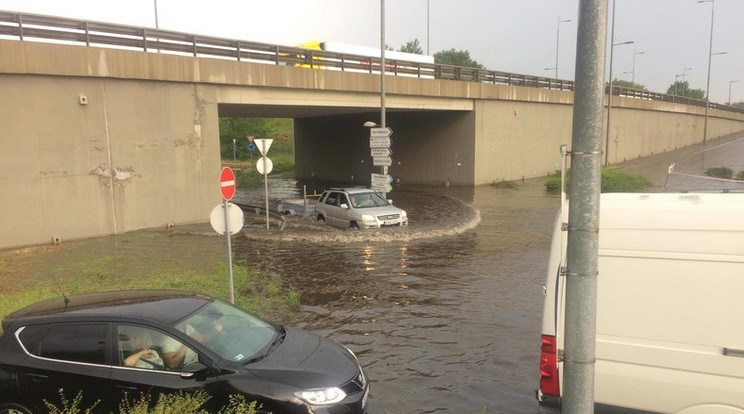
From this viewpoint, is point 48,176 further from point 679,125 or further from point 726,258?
point 679,125

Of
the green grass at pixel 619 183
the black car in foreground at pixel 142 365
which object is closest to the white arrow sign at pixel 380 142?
the green grass at pixel 619 183

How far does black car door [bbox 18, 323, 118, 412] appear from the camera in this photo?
4.45 m

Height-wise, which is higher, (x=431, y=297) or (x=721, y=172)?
(x=721, y=172)

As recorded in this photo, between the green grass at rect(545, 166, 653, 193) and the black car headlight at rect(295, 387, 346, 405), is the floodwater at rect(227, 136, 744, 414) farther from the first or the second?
the green grass at rect(545, 166, 653, 193)

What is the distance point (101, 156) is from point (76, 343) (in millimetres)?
12316

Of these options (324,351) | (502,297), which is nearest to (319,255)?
(502,297)

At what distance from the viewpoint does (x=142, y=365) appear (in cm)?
455

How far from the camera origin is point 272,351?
5.07 meters

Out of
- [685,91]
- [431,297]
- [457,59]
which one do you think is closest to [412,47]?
[457,59]

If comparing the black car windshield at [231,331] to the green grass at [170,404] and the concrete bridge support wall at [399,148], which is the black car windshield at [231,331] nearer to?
the green grass at [170,404]

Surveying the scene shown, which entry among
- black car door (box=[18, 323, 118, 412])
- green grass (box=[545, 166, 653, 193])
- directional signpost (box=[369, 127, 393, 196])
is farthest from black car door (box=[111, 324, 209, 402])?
green grass (box=[545, 166, 653, 193])

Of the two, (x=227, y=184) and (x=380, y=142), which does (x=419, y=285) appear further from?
(x=380, y=142)

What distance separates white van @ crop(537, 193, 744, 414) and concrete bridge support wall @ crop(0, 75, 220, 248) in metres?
14.7

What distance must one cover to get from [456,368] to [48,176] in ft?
42.8
